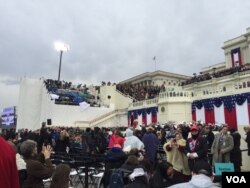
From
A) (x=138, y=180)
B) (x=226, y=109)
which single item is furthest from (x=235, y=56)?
(x=138, y=180)

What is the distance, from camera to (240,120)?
2350 centimetres

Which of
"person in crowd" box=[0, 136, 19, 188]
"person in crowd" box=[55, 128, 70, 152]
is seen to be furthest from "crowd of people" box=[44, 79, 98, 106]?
"person in crowd" box=[0, 136, 19, 188]

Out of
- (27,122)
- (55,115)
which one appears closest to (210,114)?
(55,115)

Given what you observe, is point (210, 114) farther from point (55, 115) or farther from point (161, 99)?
point (55, 115)

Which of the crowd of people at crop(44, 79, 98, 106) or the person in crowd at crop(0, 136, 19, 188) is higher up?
the crowd of people at crop(44, 79, 98, 106)

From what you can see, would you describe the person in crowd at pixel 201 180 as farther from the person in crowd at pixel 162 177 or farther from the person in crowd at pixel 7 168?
the person in crowd at pixel 162 177

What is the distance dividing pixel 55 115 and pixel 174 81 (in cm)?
5176

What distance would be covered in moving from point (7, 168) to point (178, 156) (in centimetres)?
565

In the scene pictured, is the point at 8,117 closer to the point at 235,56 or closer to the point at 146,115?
the point at 146,115

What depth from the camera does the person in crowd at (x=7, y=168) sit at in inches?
69.4

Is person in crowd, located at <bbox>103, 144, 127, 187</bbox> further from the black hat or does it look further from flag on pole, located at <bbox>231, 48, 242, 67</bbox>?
flag on pole, located at <bbox>231, 48, 242, 67</bbox>

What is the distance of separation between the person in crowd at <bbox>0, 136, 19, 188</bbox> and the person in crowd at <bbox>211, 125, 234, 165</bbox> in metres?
7.29

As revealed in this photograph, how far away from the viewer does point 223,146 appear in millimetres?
8461

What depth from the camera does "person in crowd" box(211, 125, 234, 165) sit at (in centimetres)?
842
